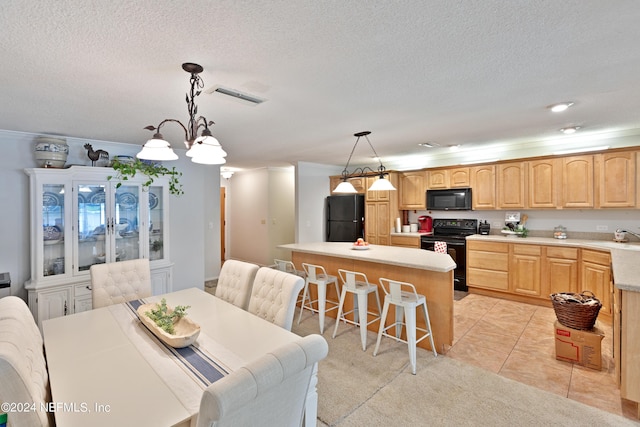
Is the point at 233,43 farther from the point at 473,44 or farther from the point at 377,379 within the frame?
the point at 377,379

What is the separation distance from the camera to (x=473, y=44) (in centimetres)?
164

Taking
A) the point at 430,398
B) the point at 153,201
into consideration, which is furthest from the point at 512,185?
the point at 153,201

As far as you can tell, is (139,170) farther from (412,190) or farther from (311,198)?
(412,190)

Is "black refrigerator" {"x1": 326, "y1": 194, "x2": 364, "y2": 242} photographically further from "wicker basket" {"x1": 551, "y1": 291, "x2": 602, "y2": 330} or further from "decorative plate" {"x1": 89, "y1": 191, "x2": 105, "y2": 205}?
"decorative plate" {"x1": 89, "y1": 191, "x2": 105, "y2": 205}

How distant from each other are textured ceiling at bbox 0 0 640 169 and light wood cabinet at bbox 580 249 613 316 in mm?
1562

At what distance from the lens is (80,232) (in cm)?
344

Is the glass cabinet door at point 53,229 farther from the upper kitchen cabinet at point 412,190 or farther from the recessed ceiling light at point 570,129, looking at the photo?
the recessed ceiling light at point 570,129

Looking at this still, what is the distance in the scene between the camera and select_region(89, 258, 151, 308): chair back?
2.48 m

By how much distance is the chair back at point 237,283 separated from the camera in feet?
8.04

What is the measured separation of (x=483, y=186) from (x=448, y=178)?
565 millimetres

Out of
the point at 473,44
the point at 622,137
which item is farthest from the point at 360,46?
the point at 622,137

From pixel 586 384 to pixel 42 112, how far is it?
199 inches

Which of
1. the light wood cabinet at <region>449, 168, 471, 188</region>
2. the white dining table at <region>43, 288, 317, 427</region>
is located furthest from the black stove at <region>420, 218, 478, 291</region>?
the white dining table at <region>43, 288, 317, 427</region>

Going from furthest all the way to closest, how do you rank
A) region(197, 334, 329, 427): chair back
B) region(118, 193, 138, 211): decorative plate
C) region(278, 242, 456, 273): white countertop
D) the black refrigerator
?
the black refrigerator → region(118, 193, 138, 211): decorative plate → region(278, 242, 456, 273): white countertop → region(197, 334, 329, 427): chair back
